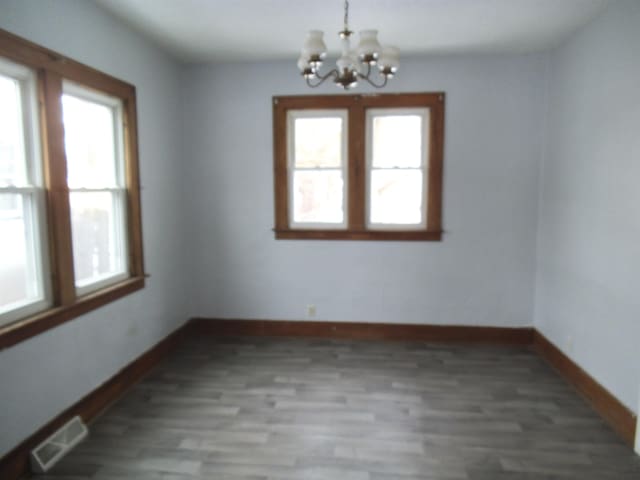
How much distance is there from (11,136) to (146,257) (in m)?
1.48

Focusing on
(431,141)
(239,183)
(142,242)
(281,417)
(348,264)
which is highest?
(431,141)

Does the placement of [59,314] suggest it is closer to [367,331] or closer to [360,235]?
[360,235]

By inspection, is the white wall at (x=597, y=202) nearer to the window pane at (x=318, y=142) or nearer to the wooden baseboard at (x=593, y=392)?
the wooden baseboard at (x=593, y=392)

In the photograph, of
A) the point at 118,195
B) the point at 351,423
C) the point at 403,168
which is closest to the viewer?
the point at 351,423

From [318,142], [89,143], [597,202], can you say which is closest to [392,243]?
[318,142]

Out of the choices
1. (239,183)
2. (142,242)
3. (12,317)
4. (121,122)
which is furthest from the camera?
(239,183)

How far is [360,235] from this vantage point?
417cm

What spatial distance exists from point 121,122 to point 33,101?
884 millimetres

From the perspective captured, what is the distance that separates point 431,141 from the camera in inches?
158

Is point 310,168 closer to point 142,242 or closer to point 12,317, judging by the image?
point 142,242

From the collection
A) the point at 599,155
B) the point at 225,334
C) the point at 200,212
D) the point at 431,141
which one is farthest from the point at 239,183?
the point at 599,155

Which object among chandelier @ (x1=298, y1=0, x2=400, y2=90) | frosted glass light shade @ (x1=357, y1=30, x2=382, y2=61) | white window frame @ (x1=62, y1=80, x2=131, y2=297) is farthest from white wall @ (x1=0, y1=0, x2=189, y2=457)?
frosted glass light shade @ (x1=357, y1=30, x2=382, y2=61)

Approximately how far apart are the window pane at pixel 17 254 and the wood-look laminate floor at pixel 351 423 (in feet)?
3.19

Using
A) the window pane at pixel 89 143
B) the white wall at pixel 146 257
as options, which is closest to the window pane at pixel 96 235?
the window pane at pixel 89 143
